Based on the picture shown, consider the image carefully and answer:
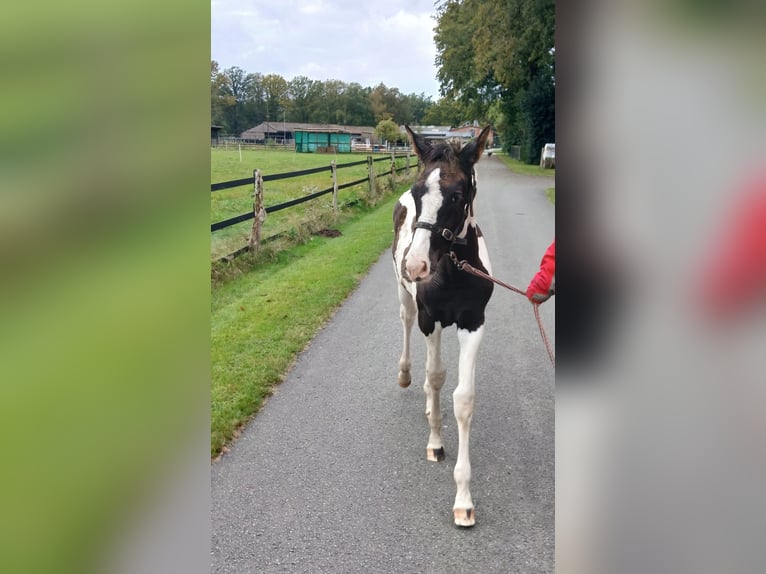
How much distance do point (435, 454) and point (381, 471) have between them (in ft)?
1.15

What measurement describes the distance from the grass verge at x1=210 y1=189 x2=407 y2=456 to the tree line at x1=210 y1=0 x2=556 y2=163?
1.68 meters

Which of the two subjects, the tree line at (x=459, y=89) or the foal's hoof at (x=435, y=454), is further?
the foal's hoof at (x=435, y=454)

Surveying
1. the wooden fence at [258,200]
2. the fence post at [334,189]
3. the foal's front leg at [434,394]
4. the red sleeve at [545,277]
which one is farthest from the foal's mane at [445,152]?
the fence post at [334,189]

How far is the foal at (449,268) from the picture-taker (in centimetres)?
244

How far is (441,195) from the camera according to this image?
8.00 feet

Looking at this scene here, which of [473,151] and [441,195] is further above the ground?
[473,151]

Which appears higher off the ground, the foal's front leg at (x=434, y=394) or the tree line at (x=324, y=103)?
the tree line at (x=324, y=103)

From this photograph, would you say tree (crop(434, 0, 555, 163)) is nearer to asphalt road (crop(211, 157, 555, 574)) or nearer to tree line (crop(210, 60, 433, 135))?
asphalt road (crop(211, 157, 555, 574))

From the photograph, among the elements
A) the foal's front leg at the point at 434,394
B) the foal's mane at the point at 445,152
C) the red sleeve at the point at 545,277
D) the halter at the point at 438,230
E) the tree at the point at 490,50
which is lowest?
the foal's front leg at the point at 434,394

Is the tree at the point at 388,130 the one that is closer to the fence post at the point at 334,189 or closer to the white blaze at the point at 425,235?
the white blaze at the point at 425,235
